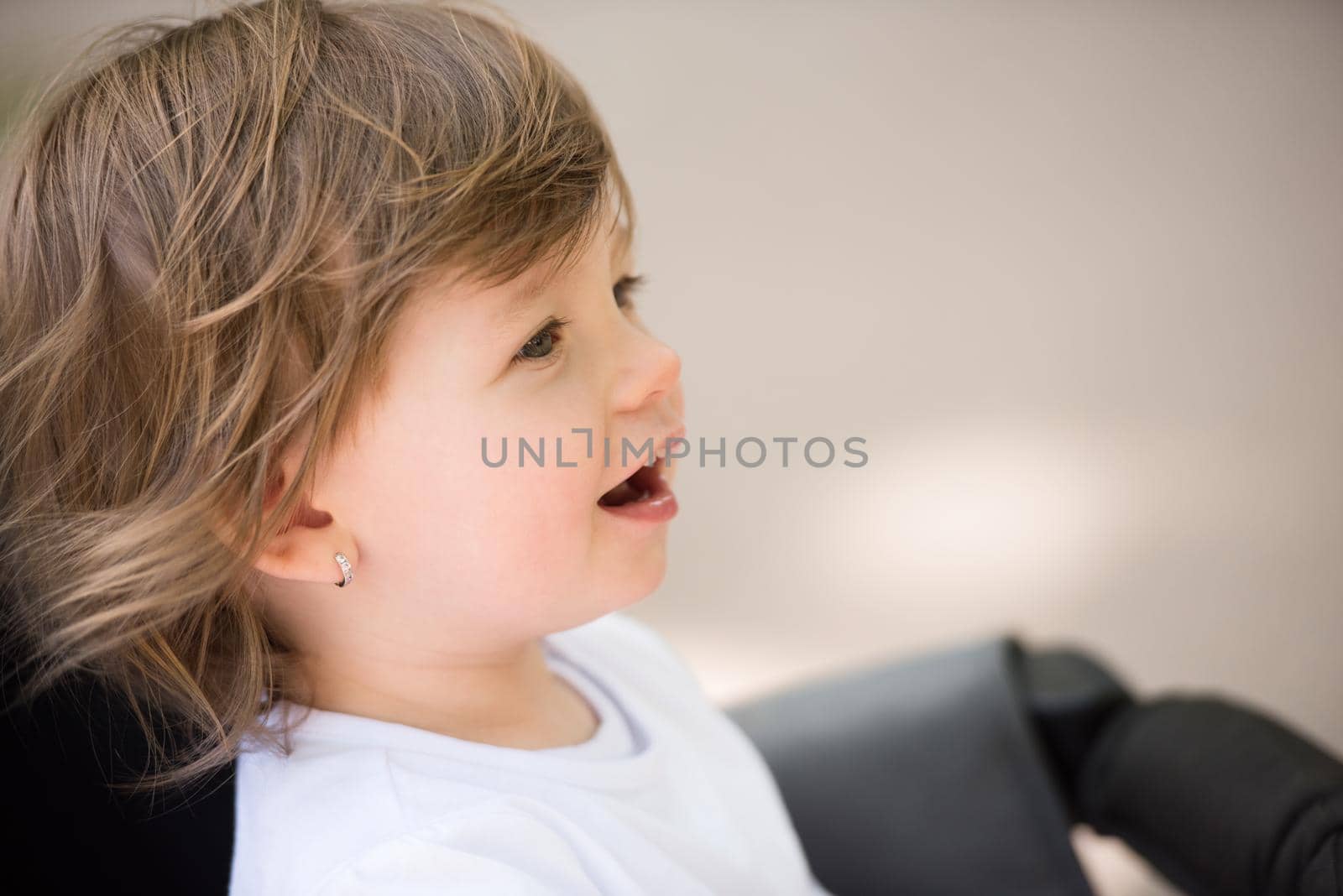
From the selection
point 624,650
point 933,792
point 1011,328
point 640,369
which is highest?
point 640,369

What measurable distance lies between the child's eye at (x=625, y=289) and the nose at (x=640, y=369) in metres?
0.05

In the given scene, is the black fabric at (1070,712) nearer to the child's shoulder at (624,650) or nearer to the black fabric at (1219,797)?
the black fabric at (1219,797)

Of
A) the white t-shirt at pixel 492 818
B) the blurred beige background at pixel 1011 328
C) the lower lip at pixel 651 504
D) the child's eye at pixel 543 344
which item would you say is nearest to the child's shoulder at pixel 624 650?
the white t-shirt at pixel 492 818

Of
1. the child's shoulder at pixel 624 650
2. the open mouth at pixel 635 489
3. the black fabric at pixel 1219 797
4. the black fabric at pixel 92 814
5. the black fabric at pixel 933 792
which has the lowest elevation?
the black fabric at pixel 933 792

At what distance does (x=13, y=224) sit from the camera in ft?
1.55

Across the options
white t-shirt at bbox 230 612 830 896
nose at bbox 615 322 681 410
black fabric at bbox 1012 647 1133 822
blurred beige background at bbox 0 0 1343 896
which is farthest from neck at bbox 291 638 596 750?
blurred beige background at bbox 0 0 1343 896

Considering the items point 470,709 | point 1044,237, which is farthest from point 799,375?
point 470,709

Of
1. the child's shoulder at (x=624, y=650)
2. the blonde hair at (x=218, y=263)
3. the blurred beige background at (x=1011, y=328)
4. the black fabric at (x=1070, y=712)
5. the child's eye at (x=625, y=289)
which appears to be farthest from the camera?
the blurred beige background at (x=1011, y=328)

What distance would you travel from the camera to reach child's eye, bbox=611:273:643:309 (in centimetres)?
56

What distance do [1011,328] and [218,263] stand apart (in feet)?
3.39

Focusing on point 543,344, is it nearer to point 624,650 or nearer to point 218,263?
point 218,263

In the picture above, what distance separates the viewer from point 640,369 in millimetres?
500

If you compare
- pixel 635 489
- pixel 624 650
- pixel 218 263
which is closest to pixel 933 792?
pixel 624 650

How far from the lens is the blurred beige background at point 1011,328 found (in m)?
1.21
